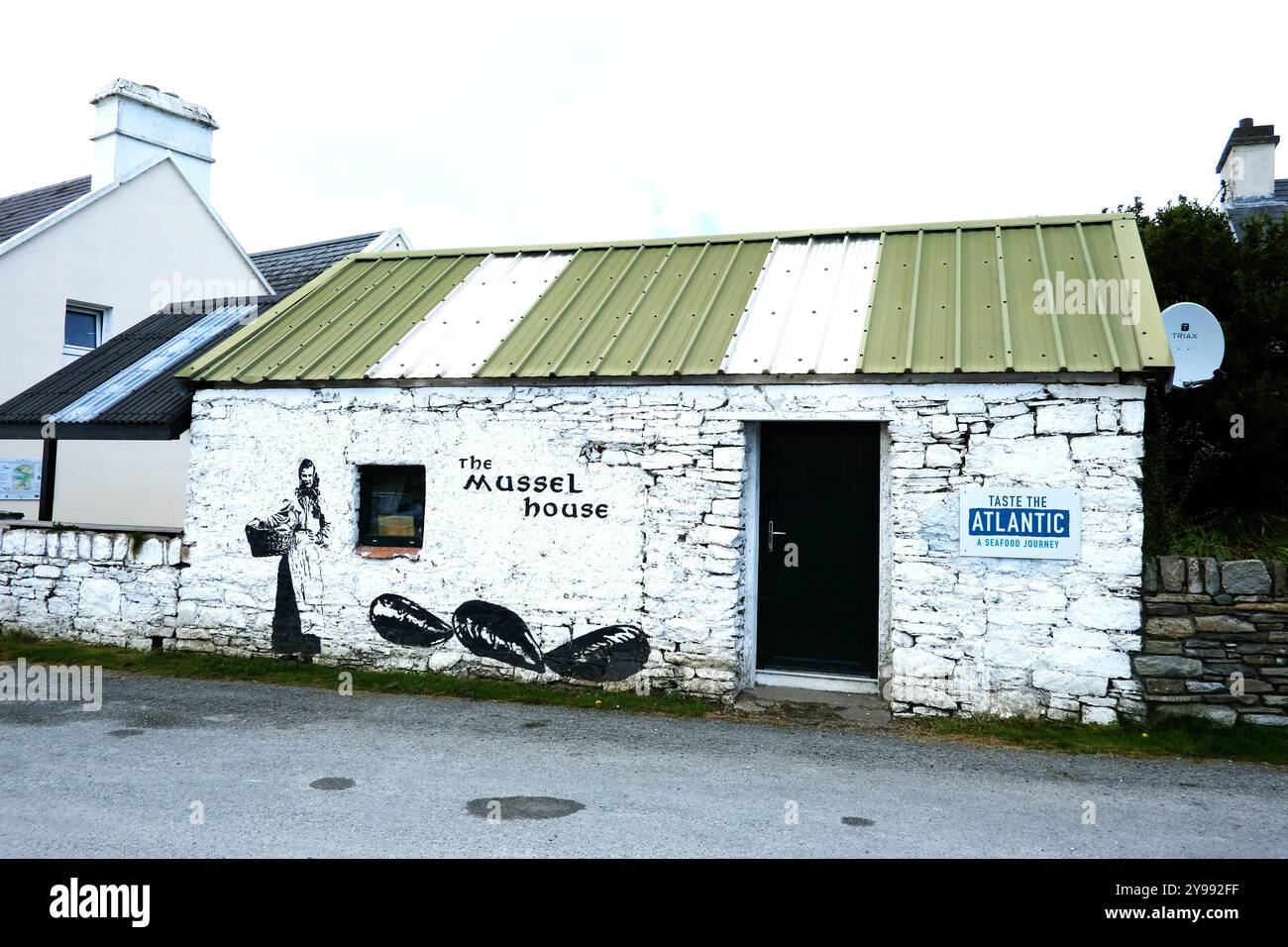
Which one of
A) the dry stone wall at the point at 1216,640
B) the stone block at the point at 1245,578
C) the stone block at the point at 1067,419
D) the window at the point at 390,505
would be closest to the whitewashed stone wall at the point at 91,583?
the window at the point at 390,505

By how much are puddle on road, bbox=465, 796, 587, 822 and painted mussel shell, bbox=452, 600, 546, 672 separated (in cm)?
318

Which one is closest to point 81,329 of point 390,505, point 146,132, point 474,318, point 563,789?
point 146,132

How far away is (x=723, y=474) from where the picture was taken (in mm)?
8320

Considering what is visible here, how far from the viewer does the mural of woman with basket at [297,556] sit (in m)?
9.56

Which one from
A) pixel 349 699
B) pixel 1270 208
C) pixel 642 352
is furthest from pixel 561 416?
pixel 1270 208

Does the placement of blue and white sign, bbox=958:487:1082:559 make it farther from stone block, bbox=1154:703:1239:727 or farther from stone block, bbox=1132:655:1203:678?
stone block, bbox=1154:703:1239:727

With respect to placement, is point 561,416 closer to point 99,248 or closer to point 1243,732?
point 1243,732

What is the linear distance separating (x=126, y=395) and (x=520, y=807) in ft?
27.0

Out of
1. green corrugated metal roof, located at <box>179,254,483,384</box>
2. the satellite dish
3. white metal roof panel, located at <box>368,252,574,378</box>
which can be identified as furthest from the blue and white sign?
green corrugated metal roof, located at <box>179,254,483,384</box>

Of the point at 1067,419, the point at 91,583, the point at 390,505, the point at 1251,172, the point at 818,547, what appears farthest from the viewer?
the point at 1251,172

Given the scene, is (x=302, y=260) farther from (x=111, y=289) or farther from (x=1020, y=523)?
(x=1020, y=523)

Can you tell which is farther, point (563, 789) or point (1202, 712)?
point (1202, 712)

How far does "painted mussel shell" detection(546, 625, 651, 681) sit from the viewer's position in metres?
8.48

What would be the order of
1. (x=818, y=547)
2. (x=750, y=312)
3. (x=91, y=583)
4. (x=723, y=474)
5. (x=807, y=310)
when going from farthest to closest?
(x=91, y=583) < (x=750, y=312) < (x=807, y=310) < (x=818, y=547) < (x=723, y=474)
